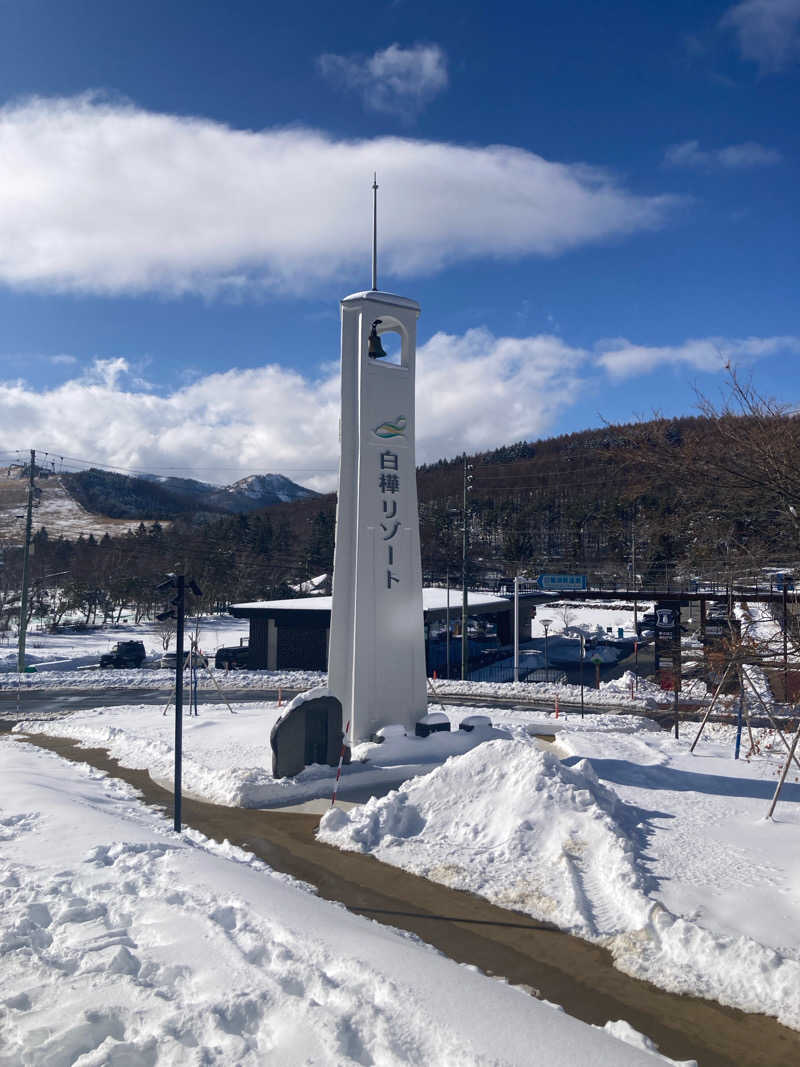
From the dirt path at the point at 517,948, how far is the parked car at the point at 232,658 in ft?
91.6

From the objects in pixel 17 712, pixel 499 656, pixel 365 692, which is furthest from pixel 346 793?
pixel 499 656

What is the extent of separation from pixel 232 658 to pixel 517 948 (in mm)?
34932

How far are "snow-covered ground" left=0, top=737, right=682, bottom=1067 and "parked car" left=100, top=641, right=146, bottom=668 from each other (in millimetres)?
33182

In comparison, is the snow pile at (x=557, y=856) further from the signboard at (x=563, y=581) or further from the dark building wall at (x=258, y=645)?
the dark building wall at (x=258, y=645)

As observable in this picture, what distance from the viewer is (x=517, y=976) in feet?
25.0

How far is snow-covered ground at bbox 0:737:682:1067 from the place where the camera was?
5.27 meters

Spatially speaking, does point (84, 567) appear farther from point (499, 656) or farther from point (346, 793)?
point (346, 793)

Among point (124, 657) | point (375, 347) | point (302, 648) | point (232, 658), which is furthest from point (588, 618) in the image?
point (375, 347)

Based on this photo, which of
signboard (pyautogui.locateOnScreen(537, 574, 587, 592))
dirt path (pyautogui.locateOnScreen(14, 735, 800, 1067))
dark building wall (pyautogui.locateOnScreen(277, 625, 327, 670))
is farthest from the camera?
dark building wall (pyautogui.locateOnScreen(277, 625, 327, 670))

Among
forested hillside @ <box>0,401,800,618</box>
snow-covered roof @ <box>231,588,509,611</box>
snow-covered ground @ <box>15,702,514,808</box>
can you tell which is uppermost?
forested hillside @ <box>0,401,800,618</box>

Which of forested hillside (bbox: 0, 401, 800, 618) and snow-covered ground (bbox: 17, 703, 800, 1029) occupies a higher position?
forested hillside (bbox: 0, 401, 800, 618)

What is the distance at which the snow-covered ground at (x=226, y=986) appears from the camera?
17.3 ft

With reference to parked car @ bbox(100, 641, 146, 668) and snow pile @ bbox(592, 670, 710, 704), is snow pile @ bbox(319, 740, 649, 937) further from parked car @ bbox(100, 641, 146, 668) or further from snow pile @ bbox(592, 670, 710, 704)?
parked car @ bbox(100, 641, 146, 668)

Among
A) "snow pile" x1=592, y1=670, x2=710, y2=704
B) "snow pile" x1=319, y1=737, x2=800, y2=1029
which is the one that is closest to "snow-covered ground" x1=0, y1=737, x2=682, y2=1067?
"snow pile" x1=319, y1=737, x2=800, y2=1029
